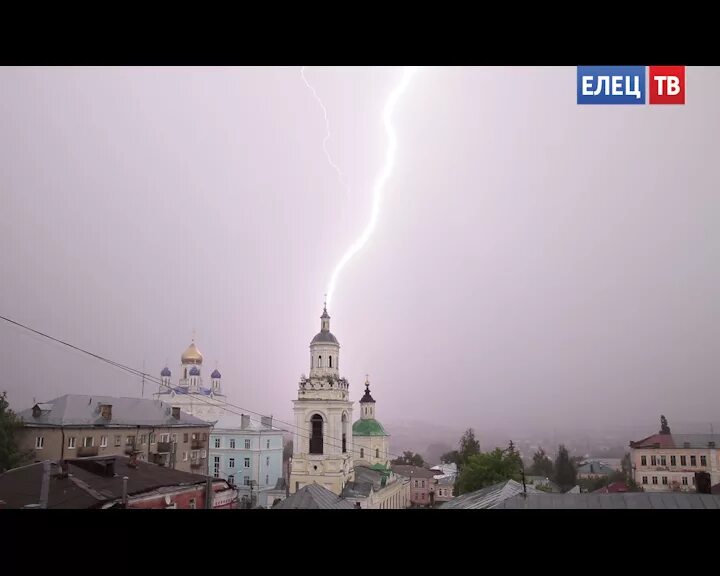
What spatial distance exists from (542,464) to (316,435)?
5.31 ft

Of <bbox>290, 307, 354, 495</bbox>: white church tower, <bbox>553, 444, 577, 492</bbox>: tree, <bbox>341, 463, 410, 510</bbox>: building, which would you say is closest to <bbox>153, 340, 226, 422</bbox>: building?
<bbox>290, 307, 354, 495</bbox>: white church tower

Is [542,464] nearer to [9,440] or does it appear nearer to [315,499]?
[315,499]

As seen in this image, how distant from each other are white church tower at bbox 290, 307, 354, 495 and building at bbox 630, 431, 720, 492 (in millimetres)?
1992

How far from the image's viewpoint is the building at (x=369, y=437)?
4.05 metres

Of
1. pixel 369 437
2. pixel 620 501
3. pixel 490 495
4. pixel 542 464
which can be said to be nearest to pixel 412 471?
pixel 369 437

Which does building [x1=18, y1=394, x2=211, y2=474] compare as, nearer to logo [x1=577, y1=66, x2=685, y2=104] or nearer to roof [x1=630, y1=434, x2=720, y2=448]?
roof [x1=630, y1=434, x2=720, y2=448]

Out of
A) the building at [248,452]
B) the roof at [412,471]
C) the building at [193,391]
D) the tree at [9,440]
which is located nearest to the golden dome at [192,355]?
the building at [193,391]

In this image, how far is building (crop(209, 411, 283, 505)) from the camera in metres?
3.92

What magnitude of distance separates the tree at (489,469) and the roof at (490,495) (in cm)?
8

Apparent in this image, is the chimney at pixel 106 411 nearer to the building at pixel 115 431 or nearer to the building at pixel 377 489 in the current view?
the building at pixel 115 431

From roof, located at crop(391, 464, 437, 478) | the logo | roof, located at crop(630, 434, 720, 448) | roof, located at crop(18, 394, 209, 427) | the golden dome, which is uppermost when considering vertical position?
the logo

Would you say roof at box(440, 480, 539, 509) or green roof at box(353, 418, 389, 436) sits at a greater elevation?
green roof at box(353, 418, 389, 436)

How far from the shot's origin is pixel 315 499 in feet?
12.6
